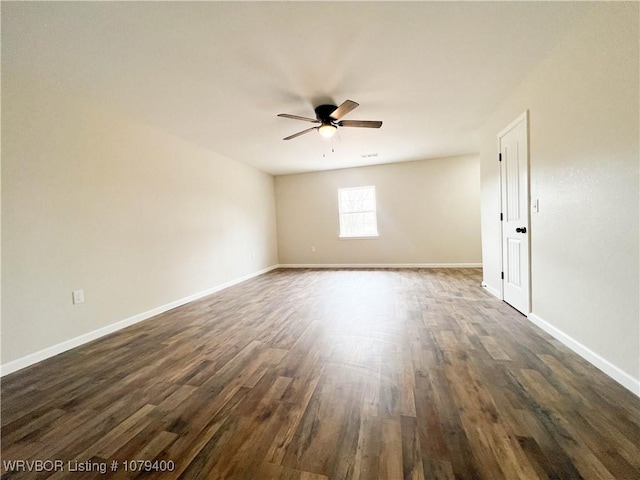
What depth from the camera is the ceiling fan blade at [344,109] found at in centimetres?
231

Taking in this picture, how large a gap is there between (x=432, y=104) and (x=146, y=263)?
400cm

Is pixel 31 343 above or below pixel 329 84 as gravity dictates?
below

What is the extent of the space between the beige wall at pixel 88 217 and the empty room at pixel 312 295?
0.07ft

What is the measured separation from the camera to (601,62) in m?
1.57

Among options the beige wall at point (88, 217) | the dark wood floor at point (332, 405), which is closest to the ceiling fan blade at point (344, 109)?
the dark wood floor at point (332, 405)

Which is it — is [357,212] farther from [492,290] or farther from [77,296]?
[77,296]

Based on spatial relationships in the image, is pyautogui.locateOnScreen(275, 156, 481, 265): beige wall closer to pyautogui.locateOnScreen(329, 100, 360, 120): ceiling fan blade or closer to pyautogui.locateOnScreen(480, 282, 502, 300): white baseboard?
pyautogui.locateOnScreen(480, 282, 502, 300): white baseboard

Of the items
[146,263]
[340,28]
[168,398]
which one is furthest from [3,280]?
[340,28]

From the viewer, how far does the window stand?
6.09 m

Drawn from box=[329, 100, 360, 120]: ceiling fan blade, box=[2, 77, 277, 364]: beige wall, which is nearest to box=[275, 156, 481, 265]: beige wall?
box=[2, 77, 277, 364]: beige wall

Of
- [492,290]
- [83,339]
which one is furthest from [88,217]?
[492,290]

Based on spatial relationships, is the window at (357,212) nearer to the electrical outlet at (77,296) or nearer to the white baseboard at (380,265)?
the white baseboard at (380,265)

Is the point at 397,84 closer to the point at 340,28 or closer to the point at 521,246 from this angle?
the point at 340,28

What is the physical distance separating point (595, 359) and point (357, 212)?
4.86 m
